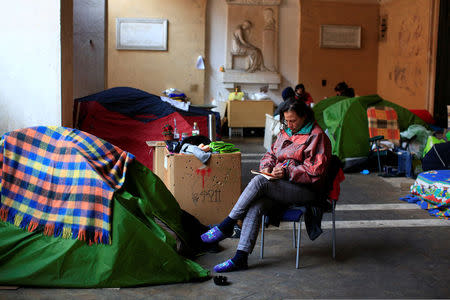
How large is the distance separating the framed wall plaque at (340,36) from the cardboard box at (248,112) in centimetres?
257

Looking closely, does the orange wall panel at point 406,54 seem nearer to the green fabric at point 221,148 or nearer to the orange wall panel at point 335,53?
the orange wall panel at point 335,53

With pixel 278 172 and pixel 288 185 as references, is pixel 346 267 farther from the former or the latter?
pixel 278 172

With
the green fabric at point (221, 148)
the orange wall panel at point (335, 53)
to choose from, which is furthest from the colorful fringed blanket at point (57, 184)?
the orange wall panel at point (335, 53)

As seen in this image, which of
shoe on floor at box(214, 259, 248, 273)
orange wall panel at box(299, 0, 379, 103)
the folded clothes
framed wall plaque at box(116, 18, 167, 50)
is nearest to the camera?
shoe on floor at box(214, 259, 248, 273)

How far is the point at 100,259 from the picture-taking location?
3096 millimetres

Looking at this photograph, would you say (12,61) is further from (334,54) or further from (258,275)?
(334,54)

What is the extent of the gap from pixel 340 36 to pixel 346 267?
402 inches

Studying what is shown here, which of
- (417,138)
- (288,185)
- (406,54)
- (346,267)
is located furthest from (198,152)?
(406,54)

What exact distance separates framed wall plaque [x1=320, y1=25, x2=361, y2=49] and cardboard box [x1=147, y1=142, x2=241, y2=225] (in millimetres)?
9231

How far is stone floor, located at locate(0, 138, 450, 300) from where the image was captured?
119 inches

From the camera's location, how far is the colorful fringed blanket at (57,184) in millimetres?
3156

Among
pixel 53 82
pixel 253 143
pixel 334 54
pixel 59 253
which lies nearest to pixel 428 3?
pixel 334 54

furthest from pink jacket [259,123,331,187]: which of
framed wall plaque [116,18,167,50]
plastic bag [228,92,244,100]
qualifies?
framed wall plaque [116,18,167,50]

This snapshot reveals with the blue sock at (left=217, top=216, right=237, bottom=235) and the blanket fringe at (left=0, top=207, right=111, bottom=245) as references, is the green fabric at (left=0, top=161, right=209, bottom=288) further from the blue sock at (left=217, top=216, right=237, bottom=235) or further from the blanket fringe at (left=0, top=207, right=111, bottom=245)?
the blue sock at (left=217, top=216, right=237, bottom=235)
